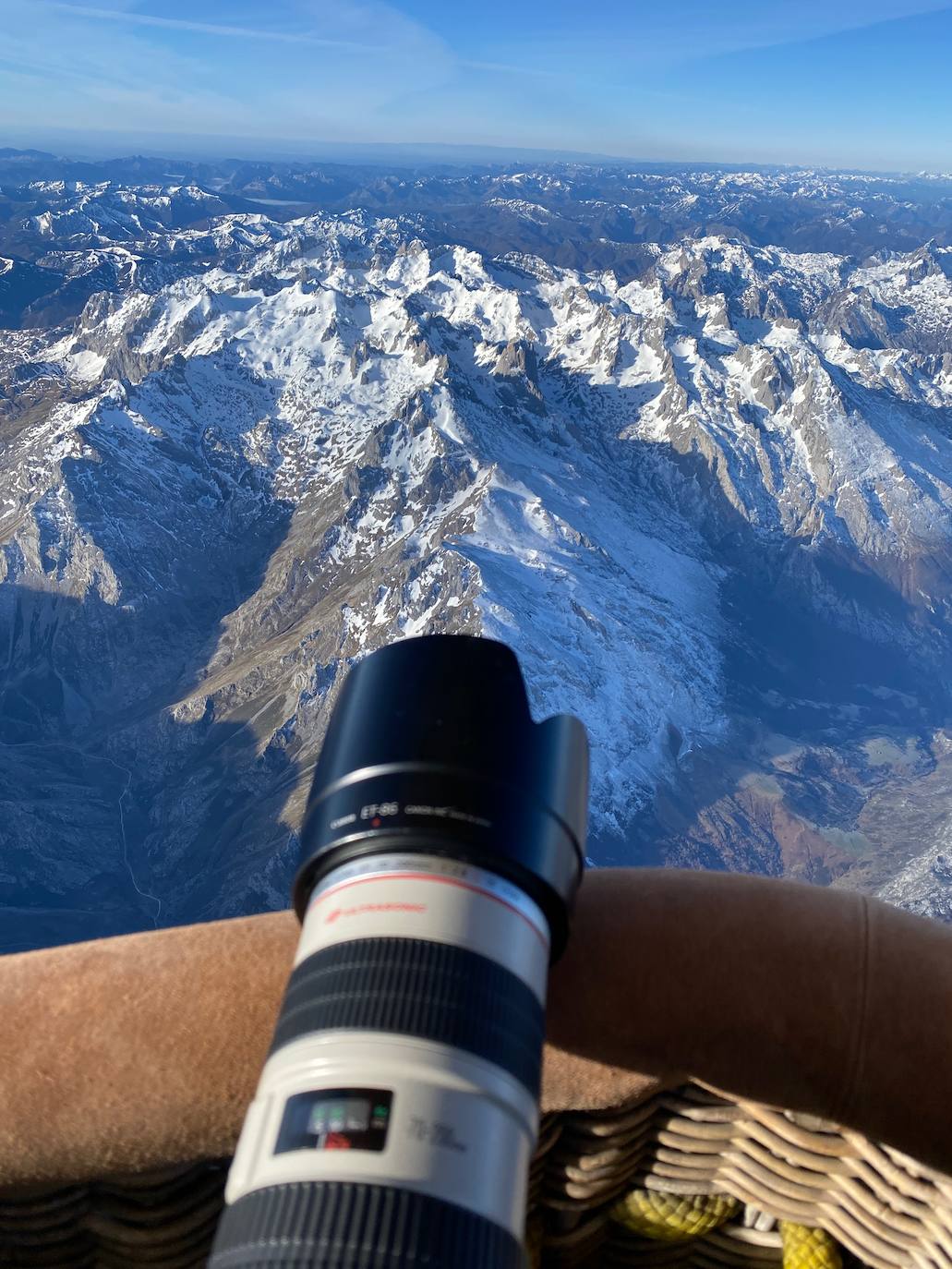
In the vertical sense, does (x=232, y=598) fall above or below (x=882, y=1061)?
below

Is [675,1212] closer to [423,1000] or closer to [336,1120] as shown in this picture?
[423,1000]

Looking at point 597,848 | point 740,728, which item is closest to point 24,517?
point 597,848

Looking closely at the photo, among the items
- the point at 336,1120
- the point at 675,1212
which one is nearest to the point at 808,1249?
the point at 675,1212

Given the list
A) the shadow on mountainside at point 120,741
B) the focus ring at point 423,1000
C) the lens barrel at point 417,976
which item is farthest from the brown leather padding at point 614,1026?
the shadow on mountainside at point 120,741

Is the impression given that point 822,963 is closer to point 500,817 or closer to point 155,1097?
point 500,817

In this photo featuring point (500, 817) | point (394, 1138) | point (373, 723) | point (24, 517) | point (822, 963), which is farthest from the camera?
point (24, 517)
